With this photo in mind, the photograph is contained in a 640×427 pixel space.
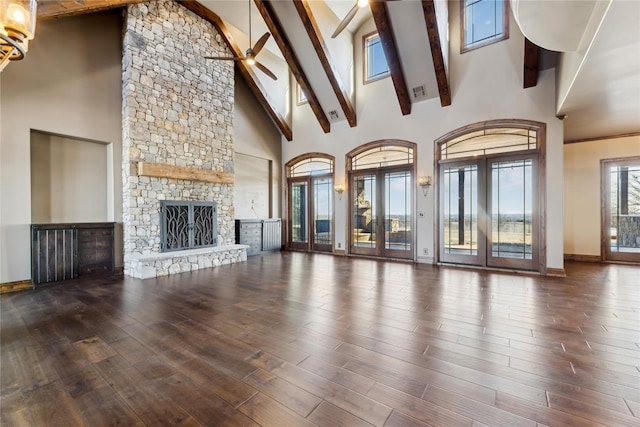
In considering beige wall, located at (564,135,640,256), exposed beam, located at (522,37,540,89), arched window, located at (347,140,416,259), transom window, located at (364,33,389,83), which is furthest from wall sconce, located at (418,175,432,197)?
beige wall, located at (564,135,640,256)

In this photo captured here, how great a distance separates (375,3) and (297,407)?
6.35 meters

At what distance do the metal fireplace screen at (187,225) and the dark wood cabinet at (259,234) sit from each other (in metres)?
1.04

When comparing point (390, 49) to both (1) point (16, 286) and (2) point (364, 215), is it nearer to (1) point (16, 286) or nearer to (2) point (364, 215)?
(2) point (364, 215)

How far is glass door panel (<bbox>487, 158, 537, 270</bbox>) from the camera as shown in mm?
5469

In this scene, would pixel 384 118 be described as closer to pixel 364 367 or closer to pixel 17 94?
pixel 364 367

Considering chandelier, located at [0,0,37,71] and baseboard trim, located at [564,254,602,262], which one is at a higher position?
chandelier, located at [0,0,37,71]

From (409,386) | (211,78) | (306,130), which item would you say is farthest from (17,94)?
(409,386)

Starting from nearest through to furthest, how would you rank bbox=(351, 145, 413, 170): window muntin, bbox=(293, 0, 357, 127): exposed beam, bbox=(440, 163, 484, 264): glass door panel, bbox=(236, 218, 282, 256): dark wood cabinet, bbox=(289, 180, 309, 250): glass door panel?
1. bbox=(293, 0, 357, 127): exposed beam
2. bbox=(440, 163, 484, 264): glass door panel
3. bbox=(351, 145, 413, 170): window muntin
4. bbox=(236, 218, 282, 256): dark wood cabinet
5. bbox=(289, 180, 309, 250): glass door panel

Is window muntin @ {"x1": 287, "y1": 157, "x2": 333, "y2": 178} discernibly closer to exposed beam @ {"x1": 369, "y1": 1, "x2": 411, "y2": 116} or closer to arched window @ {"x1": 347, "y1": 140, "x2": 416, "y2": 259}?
arched window @ {"x1": 347, "y1": 140, "x2": 416, "y2": 259}

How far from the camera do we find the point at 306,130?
8.77 meters

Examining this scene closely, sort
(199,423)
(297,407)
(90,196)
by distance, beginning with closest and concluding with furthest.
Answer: (199,423) → (297,407) → (90,196)

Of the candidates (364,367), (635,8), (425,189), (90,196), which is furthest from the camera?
(425,189)

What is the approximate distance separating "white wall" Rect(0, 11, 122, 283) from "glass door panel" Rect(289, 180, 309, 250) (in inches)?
190

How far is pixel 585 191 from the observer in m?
6.71
